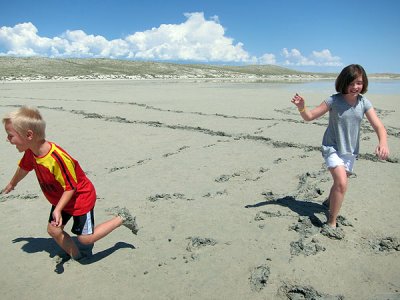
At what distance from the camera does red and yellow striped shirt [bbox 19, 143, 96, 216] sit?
111 inches

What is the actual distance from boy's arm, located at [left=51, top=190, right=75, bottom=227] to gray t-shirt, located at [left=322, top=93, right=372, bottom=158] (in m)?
2.51

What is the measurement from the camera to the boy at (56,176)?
273cm

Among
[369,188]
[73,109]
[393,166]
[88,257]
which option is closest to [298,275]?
[88,257]

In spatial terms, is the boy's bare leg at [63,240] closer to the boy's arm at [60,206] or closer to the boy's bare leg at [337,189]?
the boy's arm at [60,206]

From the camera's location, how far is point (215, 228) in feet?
12.4

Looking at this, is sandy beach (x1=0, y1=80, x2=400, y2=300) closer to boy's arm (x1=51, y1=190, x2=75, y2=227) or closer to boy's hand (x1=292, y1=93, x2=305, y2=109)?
boy's arm (x1=51, y1=190, x2=75, y2=227)

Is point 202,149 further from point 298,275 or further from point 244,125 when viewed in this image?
point 298,275

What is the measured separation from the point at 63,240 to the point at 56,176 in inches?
Result: 24.1

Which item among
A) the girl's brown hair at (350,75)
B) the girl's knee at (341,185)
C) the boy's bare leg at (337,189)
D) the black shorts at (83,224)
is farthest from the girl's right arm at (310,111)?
the black shorts at (83,224)

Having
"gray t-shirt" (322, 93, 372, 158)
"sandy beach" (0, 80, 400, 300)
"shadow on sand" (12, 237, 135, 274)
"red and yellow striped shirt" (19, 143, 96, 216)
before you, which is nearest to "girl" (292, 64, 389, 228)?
"gray t-shirt" (322, 93, 372, 158)

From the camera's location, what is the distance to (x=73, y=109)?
12.6m

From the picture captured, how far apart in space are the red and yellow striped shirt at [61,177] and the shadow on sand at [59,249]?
517 mm

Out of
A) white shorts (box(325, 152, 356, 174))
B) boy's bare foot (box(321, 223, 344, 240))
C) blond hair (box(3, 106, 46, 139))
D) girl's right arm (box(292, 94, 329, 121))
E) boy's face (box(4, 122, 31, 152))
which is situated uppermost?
girl's right arm (box(292, 94, 329, 121))

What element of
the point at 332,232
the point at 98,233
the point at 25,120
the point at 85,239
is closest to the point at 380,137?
the point at 332,232
